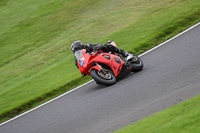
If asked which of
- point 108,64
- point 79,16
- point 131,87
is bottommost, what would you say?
point 131,87

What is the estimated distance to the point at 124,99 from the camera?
8312 millimetres

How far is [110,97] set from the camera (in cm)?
882

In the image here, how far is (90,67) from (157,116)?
369 cm

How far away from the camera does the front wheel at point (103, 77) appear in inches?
370

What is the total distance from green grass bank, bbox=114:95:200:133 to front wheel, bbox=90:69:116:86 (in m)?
Result: 3.13

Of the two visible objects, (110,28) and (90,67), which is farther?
(110,28)

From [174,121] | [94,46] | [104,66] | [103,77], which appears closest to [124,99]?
[103,77]

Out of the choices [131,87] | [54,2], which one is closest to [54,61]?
[131,87]

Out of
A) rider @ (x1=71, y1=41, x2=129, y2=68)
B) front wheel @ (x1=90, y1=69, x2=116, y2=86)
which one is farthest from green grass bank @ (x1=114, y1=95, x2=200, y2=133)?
rider @ (x1=71, y1=41, x2=129, y2=68)

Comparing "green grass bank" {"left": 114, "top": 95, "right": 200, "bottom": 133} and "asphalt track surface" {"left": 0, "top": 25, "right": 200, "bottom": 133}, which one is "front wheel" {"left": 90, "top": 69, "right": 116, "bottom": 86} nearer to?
"asphalt track surface" {"left": 0, "top": 25, "right": 200, "bottom": 133}

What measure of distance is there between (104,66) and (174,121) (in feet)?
14.7

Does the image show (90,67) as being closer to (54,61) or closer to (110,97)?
(110,97)

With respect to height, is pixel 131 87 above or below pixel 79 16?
below

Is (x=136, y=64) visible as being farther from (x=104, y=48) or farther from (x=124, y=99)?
(x=124, y=99)
